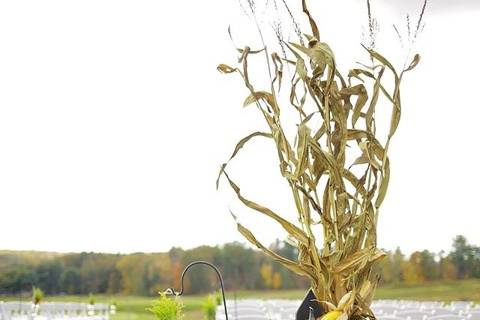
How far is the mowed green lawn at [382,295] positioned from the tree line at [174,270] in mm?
94

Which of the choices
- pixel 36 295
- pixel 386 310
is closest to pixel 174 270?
pixel 36 295

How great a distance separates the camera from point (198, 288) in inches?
335

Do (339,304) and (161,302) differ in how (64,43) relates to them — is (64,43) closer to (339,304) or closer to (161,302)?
(161,302)

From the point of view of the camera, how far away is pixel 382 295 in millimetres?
9047

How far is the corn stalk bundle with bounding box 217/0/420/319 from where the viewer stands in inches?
67.6

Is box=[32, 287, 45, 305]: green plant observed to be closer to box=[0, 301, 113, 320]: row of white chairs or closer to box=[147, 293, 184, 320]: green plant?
box=[0, 301, 113, 320]: row of white chairs

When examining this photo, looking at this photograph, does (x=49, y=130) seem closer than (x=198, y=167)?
No

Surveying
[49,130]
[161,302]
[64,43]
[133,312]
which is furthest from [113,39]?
[133,312]

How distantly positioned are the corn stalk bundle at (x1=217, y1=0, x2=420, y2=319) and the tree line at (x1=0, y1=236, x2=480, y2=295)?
5451mm

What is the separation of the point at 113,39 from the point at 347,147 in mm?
3359

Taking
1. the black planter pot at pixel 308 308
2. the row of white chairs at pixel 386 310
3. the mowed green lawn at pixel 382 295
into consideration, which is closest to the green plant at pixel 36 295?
the mowed green lawn at pixel 382 295

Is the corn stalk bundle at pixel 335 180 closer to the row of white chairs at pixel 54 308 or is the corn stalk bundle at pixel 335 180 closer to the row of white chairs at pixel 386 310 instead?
the row of white chairs at pixel 386 310

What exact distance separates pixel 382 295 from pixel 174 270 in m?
2.17

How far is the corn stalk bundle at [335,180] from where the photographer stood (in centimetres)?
172
